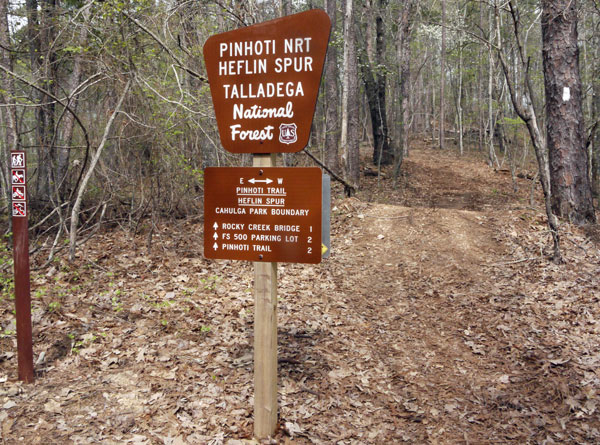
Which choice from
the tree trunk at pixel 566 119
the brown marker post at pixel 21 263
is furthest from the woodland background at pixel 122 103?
the brown marker post at pixel 21 263

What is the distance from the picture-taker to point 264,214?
11.0 ft

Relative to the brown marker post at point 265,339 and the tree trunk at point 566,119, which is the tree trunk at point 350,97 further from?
the brown marker post at point 265,339

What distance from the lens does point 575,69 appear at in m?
→ 8.11

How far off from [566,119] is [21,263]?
896cm

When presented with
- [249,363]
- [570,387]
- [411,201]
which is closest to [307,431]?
[249,363]

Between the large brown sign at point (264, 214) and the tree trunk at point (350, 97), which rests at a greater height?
the tree trunk at point (350, 97)

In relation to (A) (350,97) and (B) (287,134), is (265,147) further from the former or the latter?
(A) (350,97)

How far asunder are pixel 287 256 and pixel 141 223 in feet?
22.6

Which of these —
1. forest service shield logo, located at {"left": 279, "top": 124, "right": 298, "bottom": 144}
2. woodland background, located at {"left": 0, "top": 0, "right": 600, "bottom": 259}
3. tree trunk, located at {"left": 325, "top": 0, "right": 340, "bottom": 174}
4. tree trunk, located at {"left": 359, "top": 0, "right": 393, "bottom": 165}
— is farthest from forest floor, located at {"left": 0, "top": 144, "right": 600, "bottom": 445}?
tree trunk, located at {"left": 359, "top": 0, "right": 393, "bottom": 165}

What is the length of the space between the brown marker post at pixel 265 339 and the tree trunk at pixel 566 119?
7.14 meters

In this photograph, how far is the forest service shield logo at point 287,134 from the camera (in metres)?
3.31

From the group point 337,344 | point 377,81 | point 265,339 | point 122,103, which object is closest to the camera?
point 265,339

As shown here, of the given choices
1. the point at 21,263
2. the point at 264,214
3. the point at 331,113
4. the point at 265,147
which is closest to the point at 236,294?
the point at 21,263

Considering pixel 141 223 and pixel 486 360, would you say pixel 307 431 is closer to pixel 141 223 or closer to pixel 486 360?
pixel 486 360
